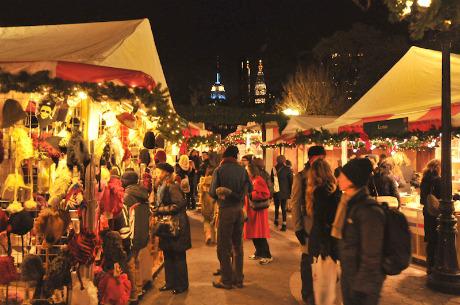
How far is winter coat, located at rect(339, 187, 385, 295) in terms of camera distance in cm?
347

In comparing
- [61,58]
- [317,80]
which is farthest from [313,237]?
[317,80]

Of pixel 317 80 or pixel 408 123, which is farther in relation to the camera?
pixel 317 80

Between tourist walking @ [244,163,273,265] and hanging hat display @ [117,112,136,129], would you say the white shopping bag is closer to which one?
hanging hat display @ [117,112,136,129]

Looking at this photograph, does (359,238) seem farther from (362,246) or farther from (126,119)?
(126,119)

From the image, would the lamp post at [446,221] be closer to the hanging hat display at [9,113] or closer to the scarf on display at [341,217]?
the scarf on display at [341,217]

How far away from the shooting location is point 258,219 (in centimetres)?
813

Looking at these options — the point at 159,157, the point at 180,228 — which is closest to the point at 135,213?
the point at 180,228

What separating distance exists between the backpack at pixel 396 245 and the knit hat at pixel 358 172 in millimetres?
361

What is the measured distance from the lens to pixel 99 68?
4.92 m

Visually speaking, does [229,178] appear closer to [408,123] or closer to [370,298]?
[370,298]

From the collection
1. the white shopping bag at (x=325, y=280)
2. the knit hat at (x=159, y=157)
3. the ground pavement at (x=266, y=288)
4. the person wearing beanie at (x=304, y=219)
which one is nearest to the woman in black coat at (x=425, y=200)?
the ground pavement at (x=266, y=288)

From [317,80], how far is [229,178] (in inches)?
1114

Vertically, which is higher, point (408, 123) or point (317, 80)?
point (317, 80)

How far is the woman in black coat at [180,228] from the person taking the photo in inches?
243
